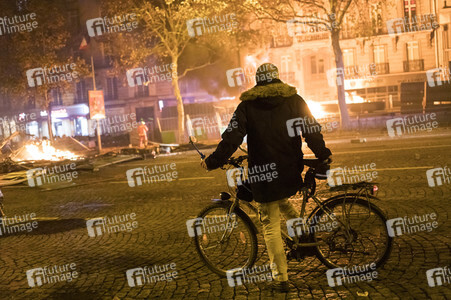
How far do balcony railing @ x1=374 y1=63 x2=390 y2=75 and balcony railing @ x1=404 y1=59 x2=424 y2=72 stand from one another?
5.44 ft

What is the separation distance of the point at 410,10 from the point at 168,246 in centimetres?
4333

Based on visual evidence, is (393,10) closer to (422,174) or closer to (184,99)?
(184,99)

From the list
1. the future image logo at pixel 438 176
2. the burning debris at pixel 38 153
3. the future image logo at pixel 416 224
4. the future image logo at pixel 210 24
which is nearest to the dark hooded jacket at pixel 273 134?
the future image logo at pixel 416 224

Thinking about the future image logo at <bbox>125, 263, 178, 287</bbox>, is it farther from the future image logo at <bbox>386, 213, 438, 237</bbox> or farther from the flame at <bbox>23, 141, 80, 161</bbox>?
the flame at <bbox>23, 141, 80, 161</bbox>

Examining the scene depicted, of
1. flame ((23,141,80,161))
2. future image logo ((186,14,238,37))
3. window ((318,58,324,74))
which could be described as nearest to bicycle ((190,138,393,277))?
flame ((23,141,80,161))

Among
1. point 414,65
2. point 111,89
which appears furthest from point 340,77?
point 111,89

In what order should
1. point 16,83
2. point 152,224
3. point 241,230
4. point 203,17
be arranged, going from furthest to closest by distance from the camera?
point 16,83 < point 203,17 < point 152,224 < point 241,230

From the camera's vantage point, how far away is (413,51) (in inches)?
1673

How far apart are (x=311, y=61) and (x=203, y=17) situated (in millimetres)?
20895

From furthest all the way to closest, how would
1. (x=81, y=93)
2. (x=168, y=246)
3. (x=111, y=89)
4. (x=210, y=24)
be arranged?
1. (x=81, y=93)
2. (x=111, y=89)
3. (x=210, y=24)
4. (x=168, y=246)

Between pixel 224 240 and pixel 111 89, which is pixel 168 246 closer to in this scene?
pixel 224 240

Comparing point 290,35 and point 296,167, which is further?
point 290,35

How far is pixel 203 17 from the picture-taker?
27906 mm

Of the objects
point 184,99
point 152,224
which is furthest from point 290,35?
point 152,224
